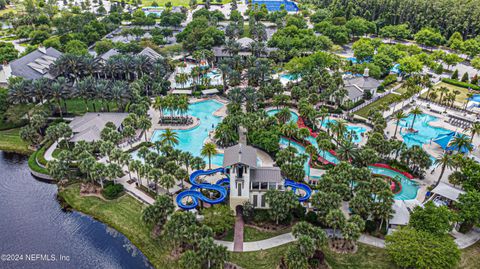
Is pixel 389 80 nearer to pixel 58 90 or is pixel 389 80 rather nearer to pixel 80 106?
pixel 80 106

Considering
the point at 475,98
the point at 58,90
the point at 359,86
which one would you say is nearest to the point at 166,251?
the point at 58,90

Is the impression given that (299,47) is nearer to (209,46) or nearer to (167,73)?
(209,46)

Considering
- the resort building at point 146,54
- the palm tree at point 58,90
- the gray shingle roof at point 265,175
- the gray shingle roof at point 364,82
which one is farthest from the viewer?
the resort building at point 146,54

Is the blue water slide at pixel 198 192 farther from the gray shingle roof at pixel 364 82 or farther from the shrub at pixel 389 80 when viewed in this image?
the shrub at pixel 389 80

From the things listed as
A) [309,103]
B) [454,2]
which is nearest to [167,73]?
[309,103]

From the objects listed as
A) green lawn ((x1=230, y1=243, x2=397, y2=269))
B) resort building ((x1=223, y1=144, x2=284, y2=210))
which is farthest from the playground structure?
green lawn ((x1=230, y1=243, x2=397, y2=269))

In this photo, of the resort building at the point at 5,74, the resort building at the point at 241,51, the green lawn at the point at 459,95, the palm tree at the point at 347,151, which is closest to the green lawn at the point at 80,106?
the resort building at the point at 5,74

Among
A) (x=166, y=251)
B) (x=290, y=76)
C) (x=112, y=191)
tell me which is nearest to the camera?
(x=166, y=251)

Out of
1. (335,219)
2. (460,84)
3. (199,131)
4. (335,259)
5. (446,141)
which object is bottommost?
(335,259)
